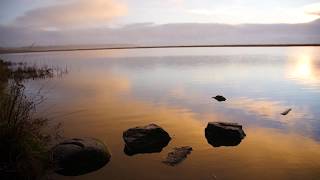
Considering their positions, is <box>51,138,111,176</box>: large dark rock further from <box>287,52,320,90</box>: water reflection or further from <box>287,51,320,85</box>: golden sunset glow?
<box>287,51,320,85</box>: golden sunset glow

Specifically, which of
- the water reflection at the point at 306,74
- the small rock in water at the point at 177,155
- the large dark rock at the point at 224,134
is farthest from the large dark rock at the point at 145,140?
the water reflection at the point at 306,74

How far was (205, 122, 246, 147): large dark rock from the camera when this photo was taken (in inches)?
572

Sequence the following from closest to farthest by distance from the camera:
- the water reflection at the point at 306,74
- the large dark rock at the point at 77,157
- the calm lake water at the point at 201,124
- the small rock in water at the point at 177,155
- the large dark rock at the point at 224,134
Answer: the large dark rock at the point at 77,157 < the calm lake water at the point at 201,124 < the small rock in water at the point at 177,155 < the large dark rock at the point at 224,134 < the water reflection at the point at 306,74

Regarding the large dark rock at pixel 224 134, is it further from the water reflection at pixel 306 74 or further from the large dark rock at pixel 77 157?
the water reflection at pixel 306 74

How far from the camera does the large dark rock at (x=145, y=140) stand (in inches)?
533

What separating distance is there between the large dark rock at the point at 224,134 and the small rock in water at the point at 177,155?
1.47m

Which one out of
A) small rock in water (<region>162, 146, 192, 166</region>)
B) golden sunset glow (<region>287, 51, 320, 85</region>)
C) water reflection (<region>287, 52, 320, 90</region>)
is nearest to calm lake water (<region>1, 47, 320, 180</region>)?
small rock in water (<region>162, 146, 192, 166</region>)

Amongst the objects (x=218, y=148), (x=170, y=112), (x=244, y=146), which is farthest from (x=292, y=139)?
(x=170, y=112)

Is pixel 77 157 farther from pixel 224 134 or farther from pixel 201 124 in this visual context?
pixel 201 124

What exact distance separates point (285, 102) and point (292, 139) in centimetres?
1057

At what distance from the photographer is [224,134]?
14.9 metres

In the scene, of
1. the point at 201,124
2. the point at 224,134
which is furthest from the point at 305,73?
the point at 224,134

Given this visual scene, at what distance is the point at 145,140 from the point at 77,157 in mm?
3263

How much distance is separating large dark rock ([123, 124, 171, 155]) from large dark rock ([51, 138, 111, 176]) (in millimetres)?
1633
